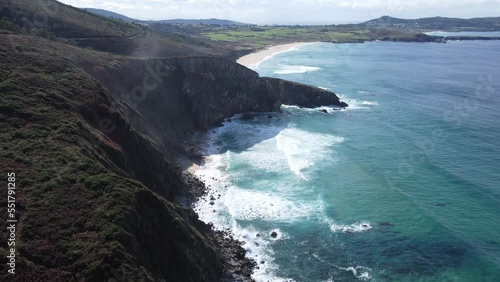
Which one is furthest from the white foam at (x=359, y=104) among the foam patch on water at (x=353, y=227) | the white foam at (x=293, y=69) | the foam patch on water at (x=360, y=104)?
the foam patch on water at (x=353, y=227)

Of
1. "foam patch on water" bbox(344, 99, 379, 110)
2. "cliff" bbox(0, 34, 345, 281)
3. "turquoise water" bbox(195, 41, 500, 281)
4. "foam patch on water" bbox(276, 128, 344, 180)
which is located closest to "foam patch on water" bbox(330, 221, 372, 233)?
"turquoise water" bbox(195, 41, 500, 281)

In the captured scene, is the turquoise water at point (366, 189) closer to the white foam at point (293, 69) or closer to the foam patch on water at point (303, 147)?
the foam patch on water at point (303, 147)

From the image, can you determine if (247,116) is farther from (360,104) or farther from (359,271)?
(359,271)

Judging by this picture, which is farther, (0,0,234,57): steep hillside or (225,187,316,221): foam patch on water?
(0,0,234,57): steep hillside

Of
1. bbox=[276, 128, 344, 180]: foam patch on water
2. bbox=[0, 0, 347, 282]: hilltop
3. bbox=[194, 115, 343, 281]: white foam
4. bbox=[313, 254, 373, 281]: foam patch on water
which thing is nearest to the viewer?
bbox=[0, 0, 347, 282]: hilltop

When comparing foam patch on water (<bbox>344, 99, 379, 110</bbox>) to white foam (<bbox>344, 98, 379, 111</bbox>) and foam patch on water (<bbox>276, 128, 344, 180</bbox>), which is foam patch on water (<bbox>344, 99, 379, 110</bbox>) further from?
foam patch on water (<bbox>276, 128, 344, 180</bbox>)

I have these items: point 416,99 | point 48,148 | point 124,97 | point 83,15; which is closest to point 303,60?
point 416,99

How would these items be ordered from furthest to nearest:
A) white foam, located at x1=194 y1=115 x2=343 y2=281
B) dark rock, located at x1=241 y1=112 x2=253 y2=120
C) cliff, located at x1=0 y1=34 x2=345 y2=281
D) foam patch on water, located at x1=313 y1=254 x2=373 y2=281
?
dark rock, located at x1=241 y1=112 x2=253 y2=120 → white foam, located at x1=194 y1=115 x2=343 y2=281 → foam patch on water, located at x1=313 y1=254 x2=373 y2=281 → cliff, located at x1=0 y1=34 x2=345 y2=281
